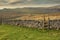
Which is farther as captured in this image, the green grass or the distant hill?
the distant hill

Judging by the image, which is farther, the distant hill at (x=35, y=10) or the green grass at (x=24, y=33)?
the distant hill at (x=35, y=10)

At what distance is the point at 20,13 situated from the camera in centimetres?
501

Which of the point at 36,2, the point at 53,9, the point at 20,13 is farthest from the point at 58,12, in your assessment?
the point at 20,13

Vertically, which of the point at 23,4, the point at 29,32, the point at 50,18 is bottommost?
the point at 29,32

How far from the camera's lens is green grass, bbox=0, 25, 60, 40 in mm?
4672

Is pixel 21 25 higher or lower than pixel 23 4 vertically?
lower

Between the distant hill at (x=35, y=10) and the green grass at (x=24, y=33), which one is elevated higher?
the distant hill at (x=35, y=10)

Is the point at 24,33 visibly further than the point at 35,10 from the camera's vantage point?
No

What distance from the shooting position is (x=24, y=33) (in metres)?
4.81

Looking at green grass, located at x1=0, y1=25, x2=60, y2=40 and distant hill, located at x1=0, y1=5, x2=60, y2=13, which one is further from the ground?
distant hill, located at x1=0, y1=5, x2=60, y2=13

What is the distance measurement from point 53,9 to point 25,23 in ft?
2.51

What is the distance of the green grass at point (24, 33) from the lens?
15.3ft

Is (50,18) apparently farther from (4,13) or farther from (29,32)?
(4,13)

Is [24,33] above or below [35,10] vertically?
below
